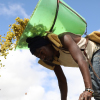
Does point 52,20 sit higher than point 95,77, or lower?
higher

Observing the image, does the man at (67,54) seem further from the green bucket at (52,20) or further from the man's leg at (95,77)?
the green bucket at (52,20)

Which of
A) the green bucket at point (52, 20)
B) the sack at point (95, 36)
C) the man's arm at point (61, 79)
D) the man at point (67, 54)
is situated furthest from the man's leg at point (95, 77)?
the man's arm at point (61, 79)

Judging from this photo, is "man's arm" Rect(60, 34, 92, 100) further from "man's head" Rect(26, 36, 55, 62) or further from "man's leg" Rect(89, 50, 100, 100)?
"man's head" Rect(26, 36, 55, 62)

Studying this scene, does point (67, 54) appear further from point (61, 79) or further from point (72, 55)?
point (61, 79)

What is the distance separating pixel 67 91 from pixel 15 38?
148cm

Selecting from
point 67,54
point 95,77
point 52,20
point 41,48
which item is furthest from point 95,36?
point 41,48

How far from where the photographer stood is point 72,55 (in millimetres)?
2461

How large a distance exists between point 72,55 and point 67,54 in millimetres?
421

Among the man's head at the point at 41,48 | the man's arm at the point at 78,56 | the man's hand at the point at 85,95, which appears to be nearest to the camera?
the man's hand at the point at 85,95

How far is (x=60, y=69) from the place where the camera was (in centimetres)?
350

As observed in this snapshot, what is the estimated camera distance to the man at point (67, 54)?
90.3 inches

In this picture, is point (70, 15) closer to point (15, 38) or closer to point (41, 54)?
point (41, 54)

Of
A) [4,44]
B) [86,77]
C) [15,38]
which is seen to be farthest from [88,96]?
[4,44]

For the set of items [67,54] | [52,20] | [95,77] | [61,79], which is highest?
[52,20]
